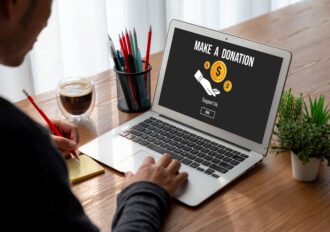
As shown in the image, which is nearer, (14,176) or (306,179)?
(14,176)

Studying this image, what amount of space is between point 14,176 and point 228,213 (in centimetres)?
51

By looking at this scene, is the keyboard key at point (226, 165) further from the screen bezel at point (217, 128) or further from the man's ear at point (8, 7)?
the man's ear at point (8, 7)

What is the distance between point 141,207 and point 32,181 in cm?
35

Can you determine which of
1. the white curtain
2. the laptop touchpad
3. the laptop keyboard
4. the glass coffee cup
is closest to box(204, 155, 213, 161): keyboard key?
the laptop keyboard

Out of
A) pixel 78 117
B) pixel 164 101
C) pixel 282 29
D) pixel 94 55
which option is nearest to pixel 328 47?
pixel 282 29

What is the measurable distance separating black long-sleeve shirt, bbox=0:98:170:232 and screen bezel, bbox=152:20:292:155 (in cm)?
56

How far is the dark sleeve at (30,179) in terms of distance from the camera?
859mm

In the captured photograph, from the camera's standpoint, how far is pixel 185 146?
1436mm

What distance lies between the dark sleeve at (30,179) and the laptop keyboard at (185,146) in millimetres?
494

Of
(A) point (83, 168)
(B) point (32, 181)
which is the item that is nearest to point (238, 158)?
(A) point (83, 168)

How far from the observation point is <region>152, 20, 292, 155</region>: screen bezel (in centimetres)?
137

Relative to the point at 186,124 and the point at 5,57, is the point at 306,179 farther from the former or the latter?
the point at 5,57

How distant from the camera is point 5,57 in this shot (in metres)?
0.96

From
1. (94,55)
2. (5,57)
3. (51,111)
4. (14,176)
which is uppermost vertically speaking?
(5,57)
